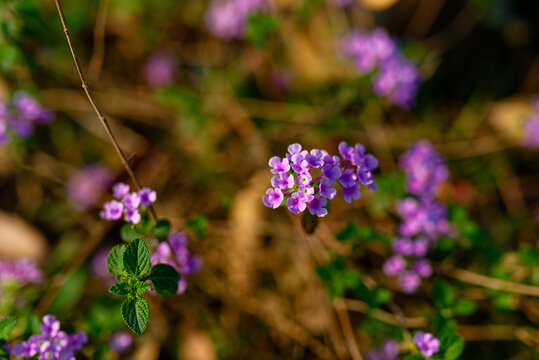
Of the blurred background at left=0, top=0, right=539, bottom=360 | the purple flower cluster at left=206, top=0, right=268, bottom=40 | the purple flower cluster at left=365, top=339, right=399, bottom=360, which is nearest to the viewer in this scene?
the purple flower cluster at left=365, top=339, right=399, bottom=360

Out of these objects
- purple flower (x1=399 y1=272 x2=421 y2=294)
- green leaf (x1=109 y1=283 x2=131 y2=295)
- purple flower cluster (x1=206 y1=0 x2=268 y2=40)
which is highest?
purple flower cluster (x1=206 y1=0 x2=268 y2=40)

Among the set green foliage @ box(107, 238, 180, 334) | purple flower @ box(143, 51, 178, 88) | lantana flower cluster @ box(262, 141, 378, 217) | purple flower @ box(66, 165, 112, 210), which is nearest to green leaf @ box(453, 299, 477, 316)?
lantana flower cluster @ box(262, 141, 378, 217)

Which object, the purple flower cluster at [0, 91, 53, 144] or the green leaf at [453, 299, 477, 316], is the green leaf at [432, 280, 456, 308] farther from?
the purple flower cluster at [0, 91, 53, 144]

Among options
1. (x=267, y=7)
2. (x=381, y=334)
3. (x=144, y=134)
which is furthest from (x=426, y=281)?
(x=144, y=134)

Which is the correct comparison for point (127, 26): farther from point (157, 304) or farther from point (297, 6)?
point (157, 304)

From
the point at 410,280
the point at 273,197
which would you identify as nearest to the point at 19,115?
the point at 273,197
